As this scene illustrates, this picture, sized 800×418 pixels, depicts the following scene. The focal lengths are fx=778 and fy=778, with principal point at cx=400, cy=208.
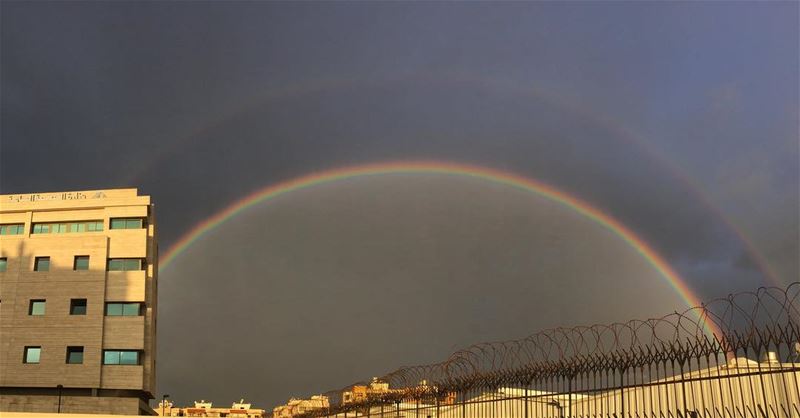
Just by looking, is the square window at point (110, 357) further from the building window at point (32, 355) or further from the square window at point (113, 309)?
the building window at point (32, 355)

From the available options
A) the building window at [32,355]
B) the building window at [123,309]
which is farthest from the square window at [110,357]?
the building window at [32,355]

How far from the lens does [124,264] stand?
79625mm

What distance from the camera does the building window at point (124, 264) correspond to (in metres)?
79.2

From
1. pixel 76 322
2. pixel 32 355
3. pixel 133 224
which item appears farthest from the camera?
pixel 133 224

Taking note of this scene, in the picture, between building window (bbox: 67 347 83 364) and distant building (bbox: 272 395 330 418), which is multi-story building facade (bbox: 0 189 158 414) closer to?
building window (bbox: 67 347 83 364)

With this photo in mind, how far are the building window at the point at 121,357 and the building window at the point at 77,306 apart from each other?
459cm

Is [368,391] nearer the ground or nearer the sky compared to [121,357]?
Result: nearer the ground

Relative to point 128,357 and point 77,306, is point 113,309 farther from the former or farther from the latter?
point 128,357

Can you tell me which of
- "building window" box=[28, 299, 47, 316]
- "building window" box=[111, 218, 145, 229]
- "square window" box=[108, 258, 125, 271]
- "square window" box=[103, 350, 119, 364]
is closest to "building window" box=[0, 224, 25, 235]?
"building window" box=[28, 299, 47, 316]

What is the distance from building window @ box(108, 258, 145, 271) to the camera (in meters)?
79.2

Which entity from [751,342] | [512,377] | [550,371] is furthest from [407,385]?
[751,342]

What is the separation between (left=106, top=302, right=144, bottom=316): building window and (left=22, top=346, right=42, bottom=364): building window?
719 cm

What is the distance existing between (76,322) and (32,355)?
209 inches

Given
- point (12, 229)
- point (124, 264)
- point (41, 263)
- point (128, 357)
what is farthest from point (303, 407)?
point (12, 229)
